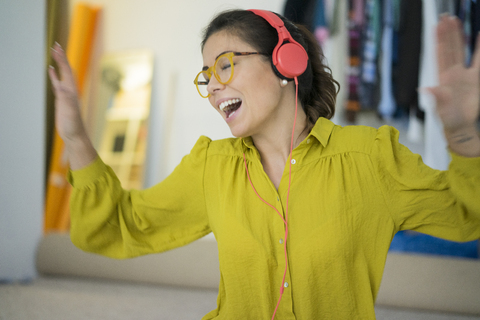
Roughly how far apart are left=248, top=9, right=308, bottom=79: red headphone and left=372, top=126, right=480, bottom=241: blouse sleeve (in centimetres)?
28

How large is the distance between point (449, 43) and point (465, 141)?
201 millimetres

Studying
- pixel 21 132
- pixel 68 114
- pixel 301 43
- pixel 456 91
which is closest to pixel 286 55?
pixel 301 43

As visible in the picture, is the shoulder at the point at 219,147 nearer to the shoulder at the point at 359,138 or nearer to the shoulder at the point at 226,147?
the shoulder at the point at 226,147

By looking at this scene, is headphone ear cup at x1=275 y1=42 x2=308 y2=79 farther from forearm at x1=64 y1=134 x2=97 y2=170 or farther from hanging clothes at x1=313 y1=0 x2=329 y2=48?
hanging clothes at x1=313 y1=0 x2=329 y2=48

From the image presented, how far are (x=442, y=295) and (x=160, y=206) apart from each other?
136 centimetres

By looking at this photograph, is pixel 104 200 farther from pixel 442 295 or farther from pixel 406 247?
pixel 406 247

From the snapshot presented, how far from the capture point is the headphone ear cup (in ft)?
3.30

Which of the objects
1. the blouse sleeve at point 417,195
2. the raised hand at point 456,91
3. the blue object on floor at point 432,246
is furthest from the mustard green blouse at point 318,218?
the blue object on floor at point 432,246

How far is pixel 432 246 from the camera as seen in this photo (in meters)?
2.49

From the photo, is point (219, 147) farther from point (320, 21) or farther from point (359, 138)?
point (320, 21)

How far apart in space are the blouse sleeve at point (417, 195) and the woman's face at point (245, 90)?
0.30m

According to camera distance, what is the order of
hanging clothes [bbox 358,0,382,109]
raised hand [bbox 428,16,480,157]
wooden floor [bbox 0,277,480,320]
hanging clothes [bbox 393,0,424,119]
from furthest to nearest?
hanging clothes [bbox 358,0,382,109]
hanging clothes [bbox 393,0,424,119]
wooden floor [bbox 0,277,480,320]
raised hand [bbox 428,16,480,157]

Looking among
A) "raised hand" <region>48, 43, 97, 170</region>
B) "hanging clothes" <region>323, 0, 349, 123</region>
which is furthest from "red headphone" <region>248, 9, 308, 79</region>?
"hanging clothes" <region>323, 0, 349, 123</region>

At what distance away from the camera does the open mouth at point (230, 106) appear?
40.8 inches
